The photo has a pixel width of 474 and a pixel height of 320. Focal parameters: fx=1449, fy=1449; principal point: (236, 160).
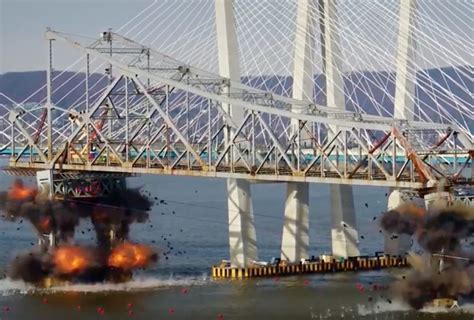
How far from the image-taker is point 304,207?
47625 millimetres

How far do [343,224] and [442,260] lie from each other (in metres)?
12.4

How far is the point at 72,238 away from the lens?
46.1 metres

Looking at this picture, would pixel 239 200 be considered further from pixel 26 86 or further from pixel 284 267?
pixel 26 86

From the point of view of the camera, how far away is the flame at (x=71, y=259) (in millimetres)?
44469

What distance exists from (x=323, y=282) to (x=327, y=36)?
9159 millimetres

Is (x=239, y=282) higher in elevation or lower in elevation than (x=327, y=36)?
lower

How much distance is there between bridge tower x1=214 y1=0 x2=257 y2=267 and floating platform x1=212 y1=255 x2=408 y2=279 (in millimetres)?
411

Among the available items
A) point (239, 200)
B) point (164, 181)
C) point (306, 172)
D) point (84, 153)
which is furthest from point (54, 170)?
→ point (164, 181)

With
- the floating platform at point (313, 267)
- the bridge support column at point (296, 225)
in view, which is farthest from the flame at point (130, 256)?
the bridge support column at point (296, 225)

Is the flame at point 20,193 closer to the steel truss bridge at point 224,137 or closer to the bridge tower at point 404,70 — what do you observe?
the steel truss bridge at point 224,137

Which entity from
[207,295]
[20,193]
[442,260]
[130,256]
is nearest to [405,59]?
[130,256]

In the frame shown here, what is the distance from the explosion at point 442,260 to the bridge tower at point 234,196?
32.1 feet

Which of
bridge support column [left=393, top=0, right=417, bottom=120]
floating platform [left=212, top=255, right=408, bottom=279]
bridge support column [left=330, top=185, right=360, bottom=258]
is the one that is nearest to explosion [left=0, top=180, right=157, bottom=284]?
floating platform [left=212, top=255, right=408, bottom=279]

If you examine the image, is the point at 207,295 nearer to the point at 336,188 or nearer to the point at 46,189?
the point at 46,189
